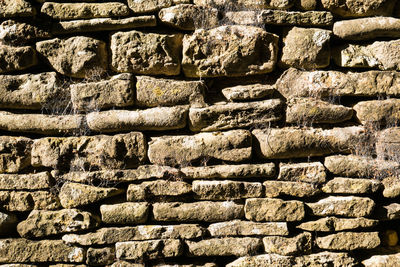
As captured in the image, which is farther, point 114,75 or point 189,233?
point 114,75

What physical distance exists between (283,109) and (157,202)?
3.69 ft

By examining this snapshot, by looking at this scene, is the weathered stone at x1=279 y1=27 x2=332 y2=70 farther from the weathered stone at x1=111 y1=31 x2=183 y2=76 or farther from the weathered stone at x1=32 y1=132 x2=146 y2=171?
the weathered stone at x1=32 y1=132 x2=146 y2=171

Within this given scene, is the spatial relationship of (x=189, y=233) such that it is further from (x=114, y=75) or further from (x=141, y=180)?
(x=114, y=75)

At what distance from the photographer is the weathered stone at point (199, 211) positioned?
2.48 metres

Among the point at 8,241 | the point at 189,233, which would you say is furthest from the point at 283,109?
the point at 8,241

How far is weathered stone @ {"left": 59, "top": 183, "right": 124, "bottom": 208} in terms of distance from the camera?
2.49 meters

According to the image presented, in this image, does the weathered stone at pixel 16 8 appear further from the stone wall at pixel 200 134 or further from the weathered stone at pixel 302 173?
the weathered stone at pixel 302 173

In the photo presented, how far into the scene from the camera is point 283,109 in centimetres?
255

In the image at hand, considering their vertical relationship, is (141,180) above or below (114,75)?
below

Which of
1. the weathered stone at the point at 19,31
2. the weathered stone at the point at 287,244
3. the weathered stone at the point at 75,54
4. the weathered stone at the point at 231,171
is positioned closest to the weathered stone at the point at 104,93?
the weathered stone at the point at 75,54

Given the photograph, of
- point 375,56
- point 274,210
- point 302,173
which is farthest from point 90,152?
point 375,56

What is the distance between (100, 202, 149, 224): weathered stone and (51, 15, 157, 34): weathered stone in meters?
1.27

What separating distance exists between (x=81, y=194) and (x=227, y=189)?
1.03 metres

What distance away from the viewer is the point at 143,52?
254cm
